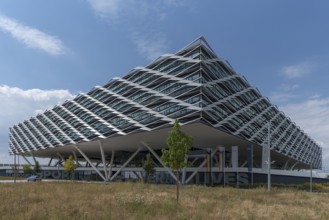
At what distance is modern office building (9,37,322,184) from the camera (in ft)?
173

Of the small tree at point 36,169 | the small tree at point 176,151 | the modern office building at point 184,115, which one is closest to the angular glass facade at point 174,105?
the modern office building at point 184,115

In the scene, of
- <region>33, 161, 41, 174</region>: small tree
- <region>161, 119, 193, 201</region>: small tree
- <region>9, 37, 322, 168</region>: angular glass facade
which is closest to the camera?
<region>161, 119, 193, 201</region>: small tree

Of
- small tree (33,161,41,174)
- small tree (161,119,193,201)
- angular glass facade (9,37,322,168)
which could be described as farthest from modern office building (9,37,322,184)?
small tree (161,119,193,201)

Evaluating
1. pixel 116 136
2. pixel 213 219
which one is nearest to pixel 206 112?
pixel 116 136

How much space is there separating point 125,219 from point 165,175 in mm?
54642

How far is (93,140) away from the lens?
68.0m

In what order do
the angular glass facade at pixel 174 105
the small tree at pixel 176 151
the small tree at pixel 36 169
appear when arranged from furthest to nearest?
the small tree at pixel 36 169 → the angular glass facade at pixel 174 105 → the small tree at pixel 176 151

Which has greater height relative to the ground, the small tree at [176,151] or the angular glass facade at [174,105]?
the angular glass facade at [174,105]

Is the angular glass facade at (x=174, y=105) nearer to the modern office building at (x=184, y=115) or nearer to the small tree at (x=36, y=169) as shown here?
the modern office building at (x=184, y=115)

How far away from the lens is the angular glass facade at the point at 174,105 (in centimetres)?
5278

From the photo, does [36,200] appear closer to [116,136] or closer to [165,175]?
[116,136]

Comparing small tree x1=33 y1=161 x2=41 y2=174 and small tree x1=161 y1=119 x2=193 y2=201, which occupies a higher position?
small tree x1=161 y1=119 x2=193 y2=201

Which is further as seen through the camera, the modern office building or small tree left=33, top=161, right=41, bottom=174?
small tree left=33, top=161, right=41, bottom=174

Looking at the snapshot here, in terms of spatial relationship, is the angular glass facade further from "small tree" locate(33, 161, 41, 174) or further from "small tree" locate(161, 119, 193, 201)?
"small tree" locate(161, 119, 193, 201)
